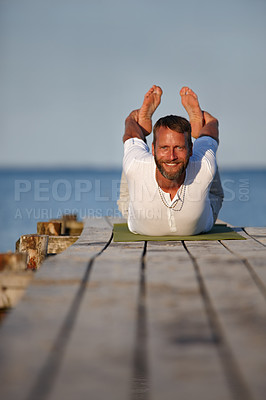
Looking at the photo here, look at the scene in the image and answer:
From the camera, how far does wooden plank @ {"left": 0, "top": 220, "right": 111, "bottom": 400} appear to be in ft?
5.17

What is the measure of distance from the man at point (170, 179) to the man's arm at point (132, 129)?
13cm

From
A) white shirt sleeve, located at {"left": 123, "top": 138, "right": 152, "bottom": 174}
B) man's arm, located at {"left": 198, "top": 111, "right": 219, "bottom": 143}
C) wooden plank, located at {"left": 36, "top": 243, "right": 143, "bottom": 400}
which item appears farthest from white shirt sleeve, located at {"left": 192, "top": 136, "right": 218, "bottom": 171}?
wooden plank, located at {"left": 36, "top": 243, "right": 143, "bottom": 400}

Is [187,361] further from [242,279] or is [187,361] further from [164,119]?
[164,119]

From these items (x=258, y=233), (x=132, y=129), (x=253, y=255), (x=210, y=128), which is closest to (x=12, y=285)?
(x=253, y=255)

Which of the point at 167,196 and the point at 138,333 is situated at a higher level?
the point at 167,196

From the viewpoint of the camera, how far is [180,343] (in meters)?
1.87

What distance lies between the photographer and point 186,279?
2.81 metres

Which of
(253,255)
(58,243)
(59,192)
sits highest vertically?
(253,255)

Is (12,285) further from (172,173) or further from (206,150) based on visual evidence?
(206,150)

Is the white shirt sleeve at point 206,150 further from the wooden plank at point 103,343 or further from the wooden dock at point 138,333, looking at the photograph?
the wooden plank at point 103,343

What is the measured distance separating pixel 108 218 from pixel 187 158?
2814mm

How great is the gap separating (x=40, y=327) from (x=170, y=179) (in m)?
2.80

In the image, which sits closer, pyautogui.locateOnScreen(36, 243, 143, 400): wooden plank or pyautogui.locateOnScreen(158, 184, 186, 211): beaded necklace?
pyautogui.locateOnScreen(36, 243, 143, 400): wooden plank

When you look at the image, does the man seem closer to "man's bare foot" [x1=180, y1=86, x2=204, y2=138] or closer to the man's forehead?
the man's forehead
